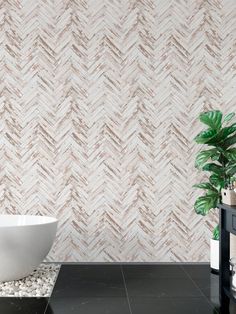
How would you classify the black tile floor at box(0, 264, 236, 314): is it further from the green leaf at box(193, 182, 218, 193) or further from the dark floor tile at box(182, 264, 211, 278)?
the green leaf at box(193, 182, 218, 193)

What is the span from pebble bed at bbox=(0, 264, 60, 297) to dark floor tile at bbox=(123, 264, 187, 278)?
63 centimetres

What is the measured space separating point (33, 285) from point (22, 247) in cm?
33

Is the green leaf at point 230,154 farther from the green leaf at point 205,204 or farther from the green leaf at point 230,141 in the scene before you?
the green leaf at point 205,204

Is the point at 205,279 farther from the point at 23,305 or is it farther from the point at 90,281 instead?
the point at 23,305

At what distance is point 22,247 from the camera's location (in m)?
3.31

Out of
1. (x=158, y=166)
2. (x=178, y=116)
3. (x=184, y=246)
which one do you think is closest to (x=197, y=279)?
(x=184, y=246)

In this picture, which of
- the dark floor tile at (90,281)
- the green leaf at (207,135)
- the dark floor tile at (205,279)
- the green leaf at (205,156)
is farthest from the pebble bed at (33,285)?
the green leaf at (207,135)

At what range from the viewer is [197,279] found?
366 centimetres

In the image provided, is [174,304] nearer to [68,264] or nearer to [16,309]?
[16,309]

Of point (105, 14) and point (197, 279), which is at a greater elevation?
point (105, 14)

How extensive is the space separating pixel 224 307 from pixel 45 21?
2879 millimetres

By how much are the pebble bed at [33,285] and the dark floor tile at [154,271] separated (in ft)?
2.06

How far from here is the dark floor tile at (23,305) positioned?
2834mm

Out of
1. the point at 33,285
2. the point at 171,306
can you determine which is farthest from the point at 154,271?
the point at 33,285
